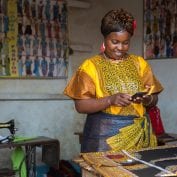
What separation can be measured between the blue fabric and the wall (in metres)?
2.62

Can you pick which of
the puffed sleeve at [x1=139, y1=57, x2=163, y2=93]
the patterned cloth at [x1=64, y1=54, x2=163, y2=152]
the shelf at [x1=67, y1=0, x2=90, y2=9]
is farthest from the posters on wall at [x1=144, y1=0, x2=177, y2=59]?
the patterned cloth at [x1=64, y1=54, x2=163, y2=152]

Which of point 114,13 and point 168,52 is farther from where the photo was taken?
→ point 168,52

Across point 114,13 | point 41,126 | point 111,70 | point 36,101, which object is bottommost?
point 41,126

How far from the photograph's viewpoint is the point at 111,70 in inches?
91.5

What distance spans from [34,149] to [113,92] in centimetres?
168

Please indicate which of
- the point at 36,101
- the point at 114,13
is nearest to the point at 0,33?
the point at 36,101

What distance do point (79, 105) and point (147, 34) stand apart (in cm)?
328

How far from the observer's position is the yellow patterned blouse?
227 cm

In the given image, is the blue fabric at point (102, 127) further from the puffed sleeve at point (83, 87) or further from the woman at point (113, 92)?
the puffed sleeve at point (83, 87)

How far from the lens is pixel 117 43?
2.28m

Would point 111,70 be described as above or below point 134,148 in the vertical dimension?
above

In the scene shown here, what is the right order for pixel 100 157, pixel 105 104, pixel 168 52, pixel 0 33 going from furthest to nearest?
1. pixel 168 52
2. pixel 0 33
3. pixel 105 104
4. pixel 100 157

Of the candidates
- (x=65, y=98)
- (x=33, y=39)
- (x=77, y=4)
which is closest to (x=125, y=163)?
(x=33, y=39)

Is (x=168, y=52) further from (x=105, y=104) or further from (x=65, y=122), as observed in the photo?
(x=105, y=104)
